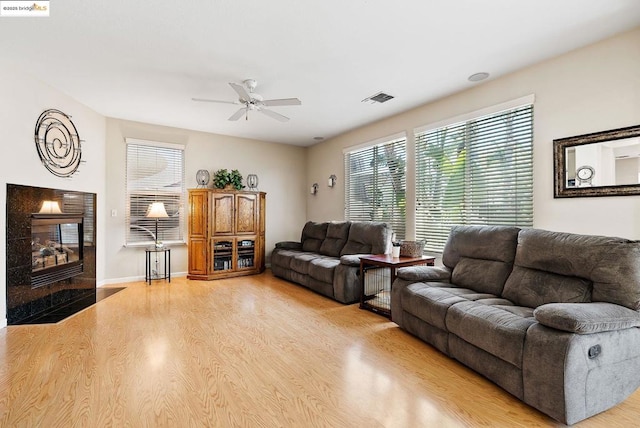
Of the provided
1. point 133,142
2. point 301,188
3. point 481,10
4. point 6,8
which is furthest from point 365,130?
point 6,8

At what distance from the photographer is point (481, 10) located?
242 cm

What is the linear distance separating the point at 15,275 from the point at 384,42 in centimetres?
462

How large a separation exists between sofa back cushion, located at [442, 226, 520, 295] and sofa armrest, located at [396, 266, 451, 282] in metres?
0.09

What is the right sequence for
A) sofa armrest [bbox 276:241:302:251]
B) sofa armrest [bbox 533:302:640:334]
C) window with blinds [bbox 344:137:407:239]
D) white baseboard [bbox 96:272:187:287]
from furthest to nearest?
sofa armrest [bbox 276:241:302:251], white baseboard [bbox 96:272:187:287], window with blinds [bbox 344:137:407:239], sofa armrest [bbox 533:302:640:334]

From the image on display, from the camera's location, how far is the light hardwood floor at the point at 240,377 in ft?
6.08

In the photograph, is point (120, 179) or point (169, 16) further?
point (120, 179)

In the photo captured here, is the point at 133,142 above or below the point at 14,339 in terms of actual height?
above

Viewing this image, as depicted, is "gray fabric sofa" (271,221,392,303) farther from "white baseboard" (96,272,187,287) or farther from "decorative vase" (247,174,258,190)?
"white baseboard" (96,272,187,287)

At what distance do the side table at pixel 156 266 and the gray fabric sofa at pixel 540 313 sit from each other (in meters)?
4.19

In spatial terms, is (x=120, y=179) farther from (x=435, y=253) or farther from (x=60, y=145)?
(x=435, y=253)

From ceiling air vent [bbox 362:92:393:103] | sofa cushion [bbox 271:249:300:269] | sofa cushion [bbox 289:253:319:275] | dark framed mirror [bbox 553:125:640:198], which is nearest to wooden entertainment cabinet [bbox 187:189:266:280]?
sofa cushion [bbox 271:249:300:269]

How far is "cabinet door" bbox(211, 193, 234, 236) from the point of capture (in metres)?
5.59

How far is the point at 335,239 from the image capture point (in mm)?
5547

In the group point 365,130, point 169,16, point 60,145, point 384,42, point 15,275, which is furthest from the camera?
point 365,130
